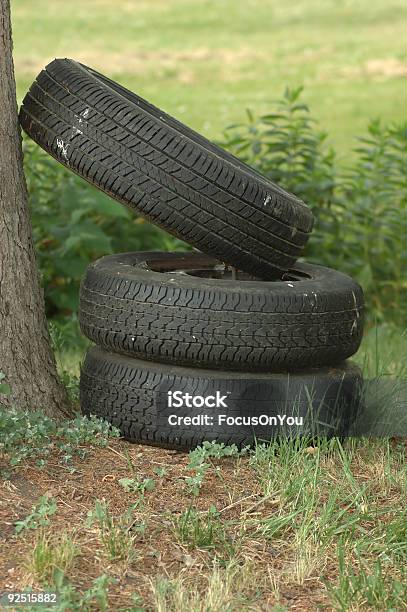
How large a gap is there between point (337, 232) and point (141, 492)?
4.55 m

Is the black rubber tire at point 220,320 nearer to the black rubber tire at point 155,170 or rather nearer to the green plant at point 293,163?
the black rubber tire at point 155,170

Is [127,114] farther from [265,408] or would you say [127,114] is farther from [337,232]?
[337,232]

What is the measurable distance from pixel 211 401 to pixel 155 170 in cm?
107

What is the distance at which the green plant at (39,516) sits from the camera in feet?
13.2

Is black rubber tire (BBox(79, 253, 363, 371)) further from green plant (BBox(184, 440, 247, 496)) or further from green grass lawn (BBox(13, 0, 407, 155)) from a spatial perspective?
green grass lawn (BBox(13, 0, 407, 155))

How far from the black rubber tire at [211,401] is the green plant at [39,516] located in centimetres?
93

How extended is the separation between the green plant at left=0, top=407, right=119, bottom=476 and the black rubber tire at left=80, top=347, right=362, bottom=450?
0.46 ft

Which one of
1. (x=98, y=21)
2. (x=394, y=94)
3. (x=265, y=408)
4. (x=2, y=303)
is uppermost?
(x=98, y=21)

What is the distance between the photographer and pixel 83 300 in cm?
530

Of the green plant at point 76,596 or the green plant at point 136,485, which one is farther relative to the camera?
the green plant at point 136,485

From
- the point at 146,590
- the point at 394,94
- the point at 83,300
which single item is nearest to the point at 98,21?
the point at 394,94

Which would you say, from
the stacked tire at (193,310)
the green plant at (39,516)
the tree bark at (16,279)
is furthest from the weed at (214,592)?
the tree bark at (16,279)

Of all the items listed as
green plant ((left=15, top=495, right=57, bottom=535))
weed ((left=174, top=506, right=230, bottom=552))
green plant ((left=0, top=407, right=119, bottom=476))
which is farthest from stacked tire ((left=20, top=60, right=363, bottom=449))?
green plant ((left=15, top=495, right=57, bottom=535))

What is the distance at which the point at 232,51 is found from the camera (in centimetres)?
2291
